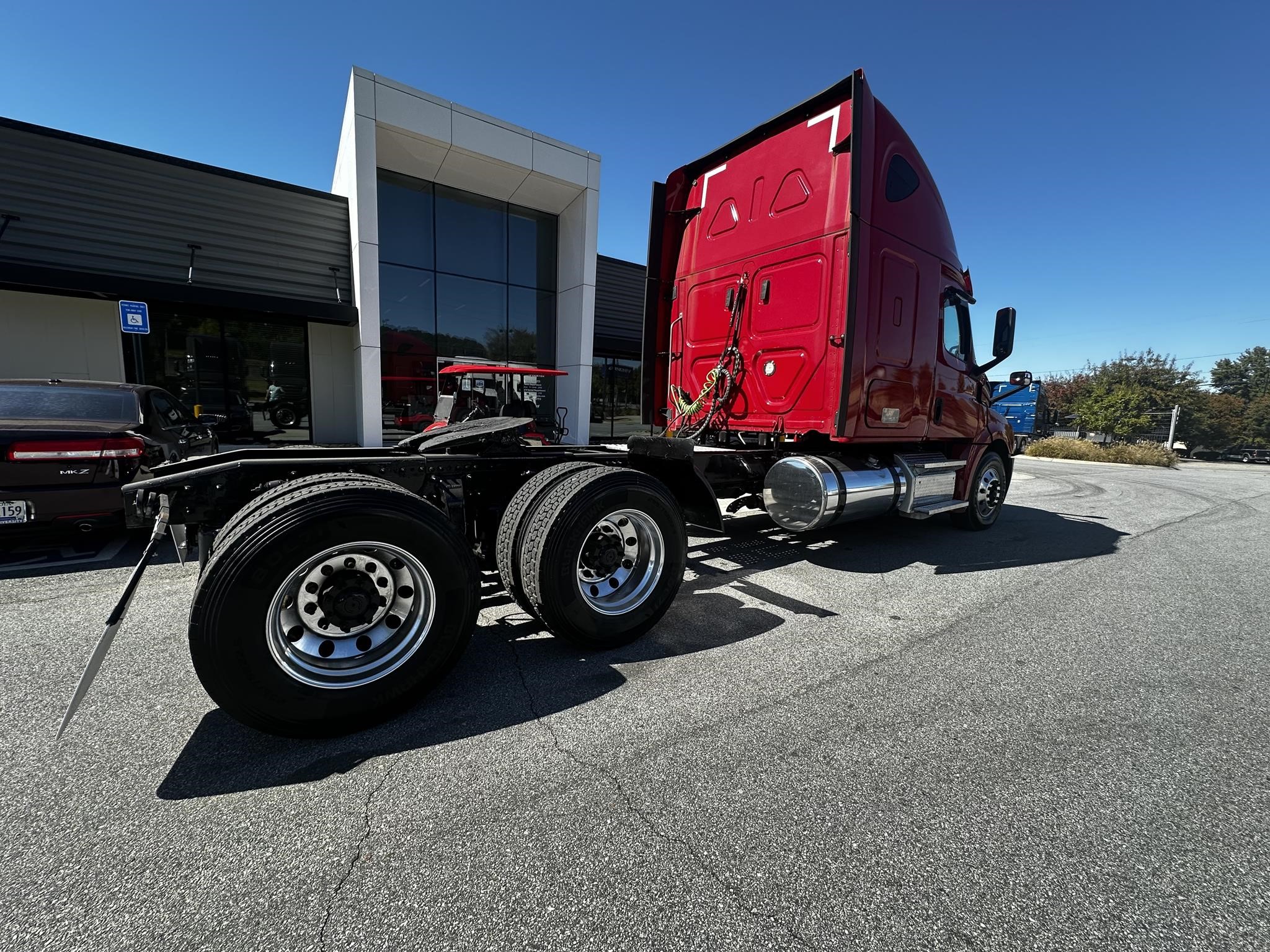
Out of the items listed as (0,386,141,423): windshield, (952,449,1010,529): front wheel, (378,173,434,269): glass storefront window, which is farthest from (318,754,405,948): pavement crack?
(378,173,434,269): glass storefront window

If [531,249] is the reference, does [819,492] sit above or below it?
below

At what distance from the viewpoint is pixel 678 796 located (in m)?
1.88

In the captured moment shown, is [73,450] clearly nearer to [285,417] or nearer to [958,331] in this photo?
[958,331]

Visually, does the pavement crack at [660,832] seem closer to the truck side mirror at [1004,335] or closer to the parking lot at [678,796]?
the parking lot at [678,796]

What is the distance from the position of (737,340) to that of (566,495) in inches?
123

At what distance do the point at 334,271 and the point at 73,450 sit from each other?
29.2 ft

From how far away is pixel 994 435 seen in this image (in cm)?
666

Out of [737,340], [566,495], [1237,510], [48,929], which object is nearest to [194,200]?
[737,340]

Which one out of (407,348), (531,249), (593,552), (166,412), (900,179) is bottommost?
(593,552)

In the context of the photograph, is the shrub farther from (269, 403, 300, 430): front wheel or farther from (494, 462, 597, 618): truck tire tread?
(269, 403, 300, 430): front wheel

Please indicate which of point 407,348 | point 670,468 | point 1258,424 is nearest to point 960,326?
point 670,468

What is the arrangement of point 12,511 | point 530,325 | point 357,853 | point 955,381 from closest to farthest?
point 357,853 < point 12,511 < point 955,381 < point 530,325

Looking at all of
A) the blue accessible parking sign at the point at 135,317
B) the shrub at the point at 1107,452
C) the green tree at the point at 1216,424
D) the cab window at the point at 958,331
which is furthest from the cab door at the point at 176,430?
the green tree at the point at 1216,424

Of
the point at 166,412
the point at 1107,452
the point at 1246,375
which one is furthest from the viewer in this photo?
the point at 1246,375
